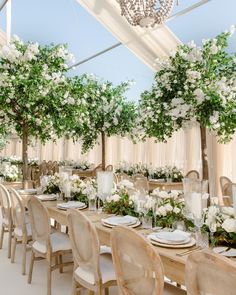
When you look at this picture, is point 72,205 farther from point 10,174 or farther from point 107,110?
point 107,110

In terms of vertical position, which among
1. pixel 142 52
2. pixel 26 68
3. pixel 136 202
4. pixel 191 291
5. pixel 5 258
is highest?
pixel 142 52

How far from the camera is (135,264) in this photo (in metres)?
1.96

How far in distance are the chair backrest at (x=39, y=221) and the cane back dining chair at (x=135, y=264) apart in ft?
4.00

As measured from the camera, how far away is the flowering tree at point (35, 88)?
15.1 ft

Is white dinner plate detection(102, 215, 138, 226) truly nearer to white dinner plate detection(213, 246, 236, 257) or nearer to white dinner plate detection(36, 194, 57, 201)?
white dinner plate detection(213, 246, 236, 257)

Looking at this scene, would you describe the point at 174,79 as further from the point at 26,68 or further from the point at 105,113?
the point at 105,113

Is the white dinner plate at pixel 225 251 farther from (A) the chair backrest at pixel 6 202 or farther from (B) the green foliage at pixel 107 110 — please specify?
(B) the green foliage at pixel 107 110

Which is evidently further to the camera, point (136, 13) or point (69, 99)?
point (69, 99)

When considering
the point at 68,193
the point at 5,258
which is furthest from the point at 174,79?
the point at 5,258

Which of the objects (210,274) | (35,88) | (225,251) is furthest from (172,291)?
(35,88)

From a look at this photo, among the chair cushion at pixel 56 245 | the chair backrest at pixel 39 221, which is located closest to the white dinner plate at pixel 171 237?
the chair backrest at pixel 39 221

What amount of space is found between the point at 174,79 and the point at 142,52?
5.01 metres

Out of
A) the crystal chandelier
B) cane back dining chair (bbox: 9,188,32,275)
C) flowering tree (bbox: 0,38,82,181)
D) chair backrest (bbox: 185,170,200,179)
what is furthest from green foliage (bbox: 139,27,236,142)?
chair backrest (bbox: 185,170,200,179)

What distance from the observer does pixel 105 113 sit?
720 cm
